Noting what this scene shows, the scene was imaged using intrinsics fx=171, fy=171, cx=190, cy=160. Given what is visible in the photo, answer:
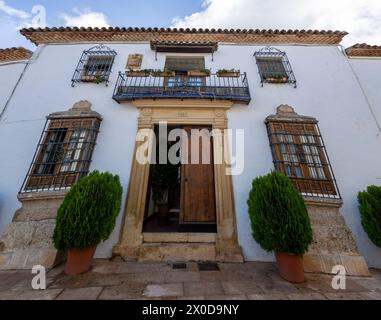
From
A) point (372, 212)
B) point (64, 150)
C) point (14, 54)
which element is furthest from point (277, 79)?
point (14, 54)

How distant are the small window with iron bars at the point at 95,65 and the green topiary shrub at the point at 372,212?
7454 mm

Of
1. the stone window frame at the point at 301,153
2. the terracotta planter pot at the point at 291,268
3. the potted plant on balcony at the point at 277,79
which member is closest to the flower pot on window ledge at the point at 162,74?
the potted plant on balcony at the point at 277,79

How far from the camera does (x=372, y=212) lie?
356 cm

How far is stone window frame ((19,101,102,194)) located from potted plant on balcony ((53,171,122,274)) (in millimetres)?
1258

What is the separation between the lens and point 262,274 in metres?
3.02

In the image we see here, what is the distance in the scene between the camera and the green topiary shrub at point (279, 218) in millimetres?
2838

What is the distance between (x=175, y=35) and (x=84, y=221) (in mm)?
6808

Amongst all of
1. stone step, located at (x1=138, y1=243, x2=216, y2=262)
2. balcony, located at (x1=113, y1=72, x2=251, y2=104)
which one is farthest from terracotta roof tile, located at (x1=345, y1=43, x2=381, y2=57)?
stone step, located at (x1=138, y1=243, x2=216, y2=262)

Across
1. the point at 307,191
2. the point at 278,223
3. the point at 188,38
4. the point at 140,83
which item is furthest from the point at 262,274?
the point at 188,38

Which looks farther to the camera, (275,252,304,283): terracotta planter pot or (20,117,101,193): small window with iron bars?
(20,117,101,193): small window with iron bars

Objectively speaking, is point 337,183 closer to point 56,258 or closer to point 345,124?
point 345,124

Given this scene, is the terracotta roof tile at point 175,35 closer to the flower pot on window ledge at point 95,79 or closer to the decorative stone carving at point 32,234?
the flower pot on window ledge at point 95,79

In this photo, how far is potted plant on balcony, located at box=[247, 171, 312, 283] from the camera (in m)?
2.83

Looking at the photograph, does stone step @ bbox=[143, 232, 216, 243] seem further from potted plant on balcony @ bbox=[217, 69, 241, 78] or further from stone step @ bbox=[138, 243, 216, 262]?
potted plant on balcony @ bbox=[217, 69, 241, 78]
